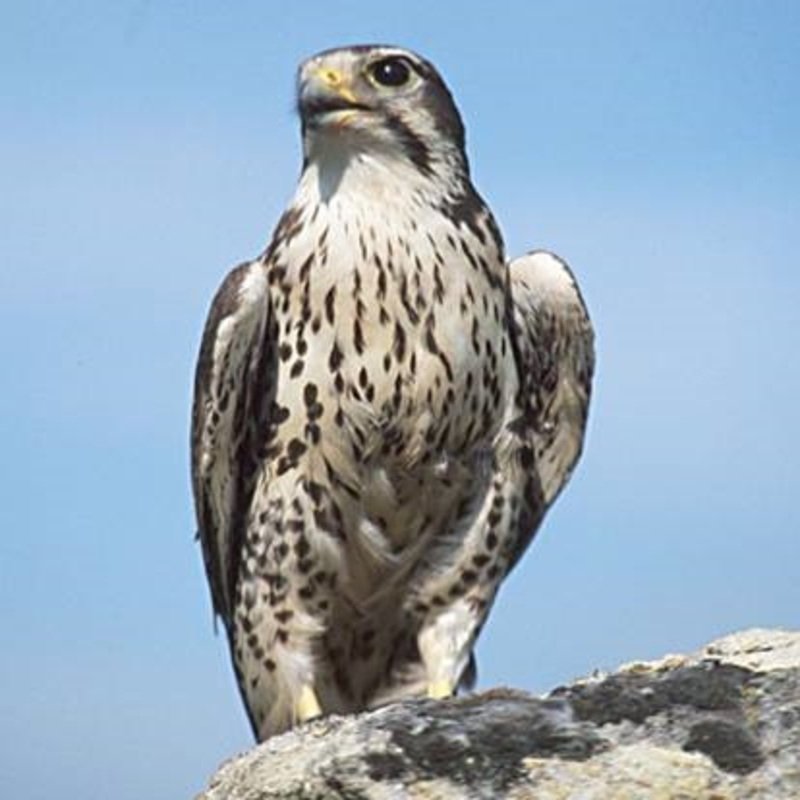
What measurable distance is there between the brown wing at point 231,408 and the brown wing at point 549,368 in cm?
101

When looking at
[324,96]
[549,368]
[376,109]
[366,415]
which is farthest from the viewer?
[549,368]

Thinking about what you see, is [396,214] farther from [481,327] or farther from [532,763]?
[532,763]

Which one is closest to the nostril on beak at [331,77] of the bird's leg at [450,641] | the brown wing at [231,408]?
the brown wing at [231,408]

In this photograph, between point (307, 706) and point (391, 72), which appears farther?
point (391, 72)

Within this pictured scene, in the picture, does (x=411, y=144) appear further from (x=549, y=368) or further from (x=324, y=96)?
(x=549, y=368)

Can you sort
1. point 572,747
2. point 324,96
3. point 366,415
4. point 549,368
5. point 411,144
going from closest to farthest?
point 572,747, point 366,415, point 324,96, point 411,144, point 549,368

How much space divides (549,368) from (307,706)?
1.67m

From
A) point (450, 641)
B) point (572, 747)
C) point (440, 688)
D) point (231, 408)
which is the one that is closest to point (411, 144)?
point (231, 408)

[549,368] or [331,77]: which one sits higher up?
[331,77]

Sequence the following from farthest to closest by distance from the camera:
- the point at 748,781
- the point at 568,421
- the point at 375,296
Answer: the point at 568,421 → the point at 375,296 → the point at 748,781

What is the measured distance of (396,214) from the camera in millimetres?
8258

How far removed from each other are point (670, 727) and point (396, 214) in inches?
142

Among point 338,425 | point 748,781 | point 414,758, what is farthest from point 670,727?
point 338,425

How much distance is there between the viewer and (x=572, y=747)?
16.1ft
